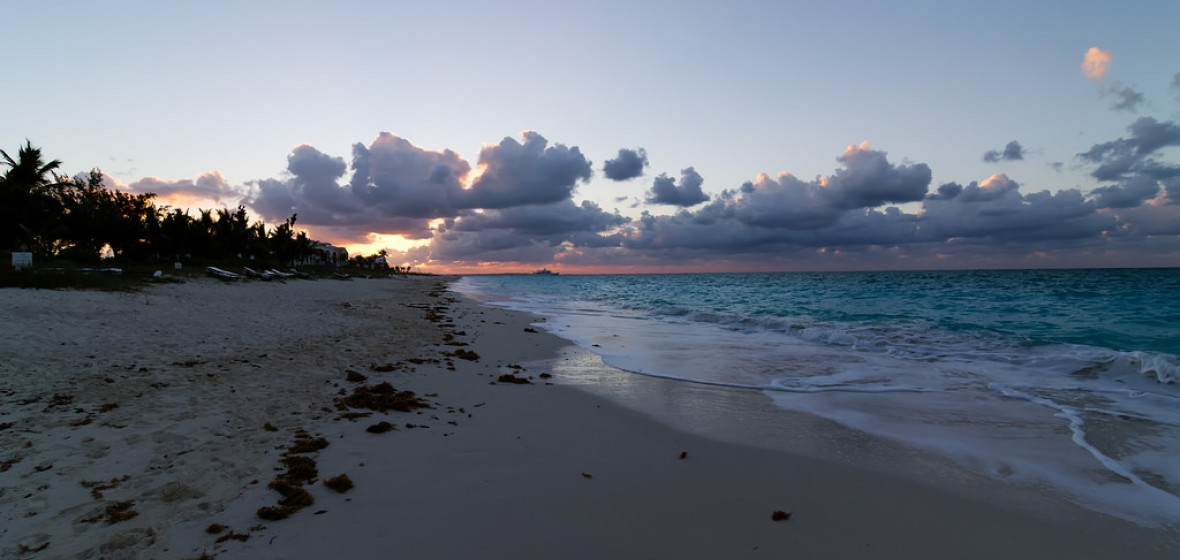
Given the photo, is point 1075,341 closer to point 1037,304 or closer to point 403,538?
point 1037,304

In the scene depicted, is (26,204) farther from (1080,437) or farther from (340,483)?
(1080,437)

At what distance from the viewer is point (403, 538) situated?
3.18 metres

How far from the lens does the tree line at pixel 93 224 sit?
2886 cm

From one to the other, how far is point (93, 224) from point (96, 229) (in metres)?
0.42

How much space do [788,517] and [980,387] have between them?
7438mm

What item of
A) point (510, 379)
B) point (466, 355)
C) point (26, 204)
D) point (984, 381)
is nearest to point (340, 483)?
point (510, 379)

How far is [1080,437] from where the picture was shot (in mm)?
5754

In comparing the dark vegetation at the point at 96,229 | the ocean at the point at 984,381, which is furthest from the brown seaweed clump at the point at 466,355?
the dark vegetation at the point at 96,229

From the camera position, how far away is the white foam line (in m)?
4.31

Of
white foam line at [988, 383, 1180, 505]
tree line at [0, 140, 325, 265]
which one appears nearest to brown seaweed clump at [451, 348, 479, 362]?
white foam line at [988, 383, 1180, 505]

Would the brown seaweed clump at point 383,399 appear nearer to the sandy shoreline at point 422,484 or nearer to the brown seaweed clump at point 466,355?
the sandy shoreline at point 422,484

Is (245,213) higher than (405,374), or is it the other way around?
(245,213)

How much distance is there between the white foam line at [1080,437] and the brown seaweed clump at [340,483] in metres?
7.09

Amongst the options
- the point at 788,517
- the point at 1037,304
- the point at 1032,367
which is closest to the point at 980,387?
the point at 1032,367
